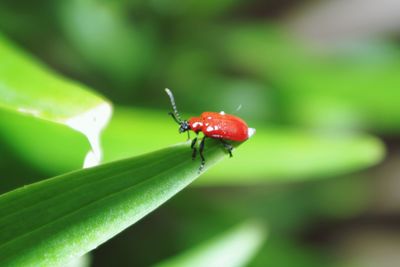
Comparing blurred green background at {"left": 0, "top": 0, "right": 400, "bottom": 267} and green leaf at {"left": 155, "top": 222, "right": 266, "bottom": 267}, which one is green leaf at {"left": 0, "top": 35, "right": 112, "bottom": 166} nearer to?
blurred green background at {"left": 0, "top": 0, "right": 400, "bottom": 267}

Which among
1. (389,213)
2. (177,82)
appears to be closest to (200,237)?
(177,82)

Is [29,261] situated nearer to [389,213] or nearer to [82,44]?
[82,44]

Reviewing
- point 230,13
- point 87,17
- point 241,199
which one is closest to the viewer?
point 87,17

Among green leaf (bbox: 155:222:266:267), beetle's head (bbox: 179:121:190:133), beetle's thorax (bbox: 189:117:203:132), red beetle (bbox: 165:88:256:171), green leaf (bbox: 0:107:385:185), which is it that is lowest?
green leaf (bbox: 155:222:266:267)

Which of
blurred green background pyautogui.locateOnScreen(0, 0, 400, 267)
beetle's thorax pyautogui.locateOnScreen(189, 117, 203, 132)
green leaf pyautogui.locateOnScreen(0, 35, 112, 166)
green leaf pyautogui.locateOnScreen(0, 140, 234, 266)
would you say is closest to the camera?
green leaf pyautogui.locateOnScreen(0, 140, 234, 266)

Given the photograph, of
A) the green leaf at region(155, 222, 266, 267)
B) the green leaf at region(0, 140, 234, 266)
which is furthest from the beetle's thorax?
the green leaf at region(0, 140, 234, 266)

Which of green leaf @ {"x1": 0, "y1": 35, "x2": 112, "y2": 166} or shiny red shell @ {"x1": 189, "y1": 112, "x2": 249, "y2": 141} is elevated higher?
green leaf @ {"x1": 0, "y1": 35, "x2": 112, "y2": 166}

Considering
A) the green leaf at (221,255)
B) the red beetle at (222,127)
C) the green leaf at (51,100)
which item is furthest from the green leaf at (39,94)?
the green leaf at (221,255)

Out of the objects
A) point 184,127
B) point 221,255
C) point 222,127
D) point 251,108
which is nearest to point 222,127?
→ point 222,127
